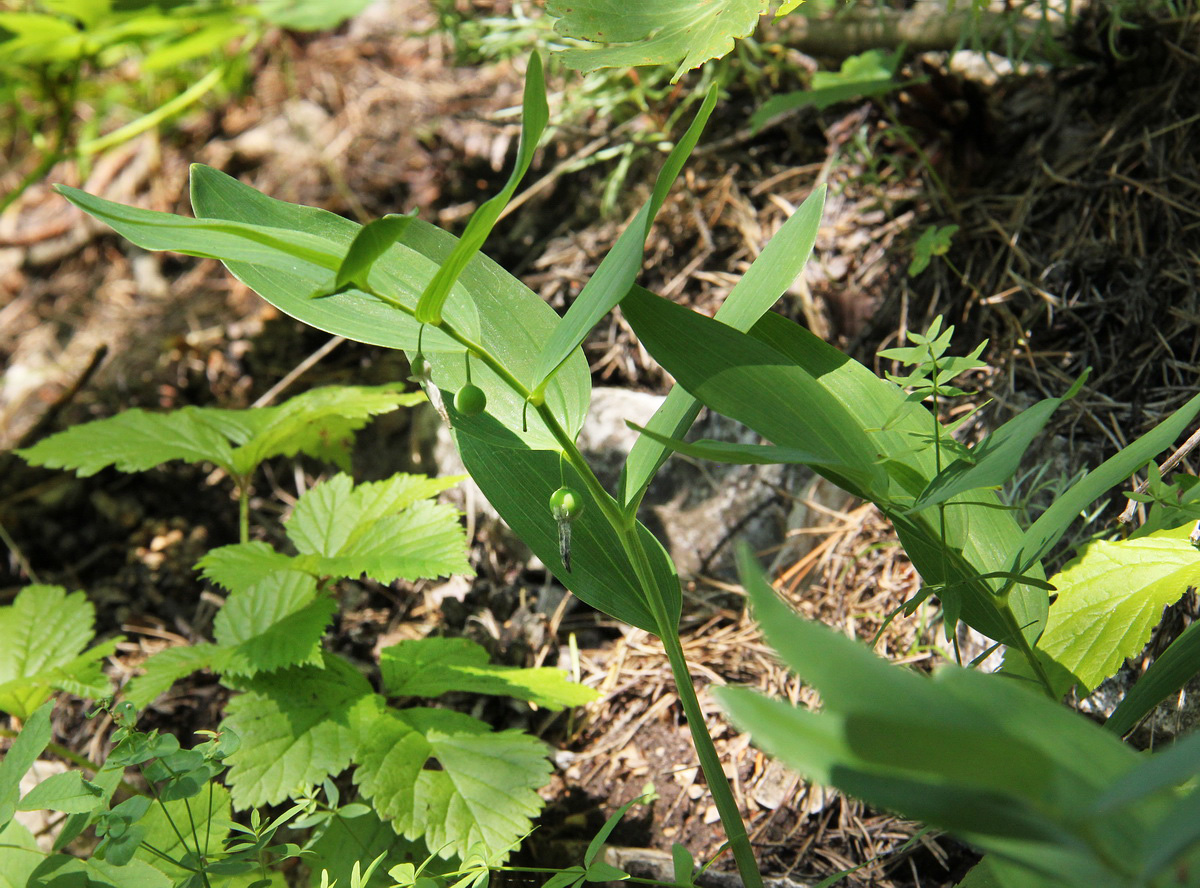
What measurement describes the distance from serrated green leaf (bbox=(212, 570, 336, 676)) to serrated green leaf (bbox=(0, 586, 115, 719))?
21 centimetres

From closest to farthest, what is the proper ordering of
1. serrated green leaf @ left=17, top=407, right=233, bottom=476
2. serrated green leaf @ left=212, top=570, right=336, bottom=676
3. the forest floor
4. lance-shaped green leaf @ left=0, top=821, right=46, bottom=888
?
lance-shaped green leaf @ left=0, top=821, right=46, bottom=888, serrated green leaf @ left=212, top=570, right=336, bottom=676, the forest floor, serrated green leaf @ left=17, top=407, right=233, bottom=476

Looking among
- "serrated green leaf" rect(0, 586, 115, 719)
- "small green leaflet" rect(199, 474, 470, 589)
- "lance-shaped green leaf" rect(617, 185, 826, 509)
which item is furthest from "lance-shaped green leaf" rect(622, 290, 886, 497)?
"serrated green leaf" rect(0, 586, 115, 719)

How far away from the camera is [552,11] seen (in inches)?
49.5

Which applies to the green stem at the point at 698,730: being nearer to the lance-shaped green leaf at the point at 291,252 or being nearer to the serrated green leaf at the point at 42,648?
the lance-shaped green leaf at the point at 291,252

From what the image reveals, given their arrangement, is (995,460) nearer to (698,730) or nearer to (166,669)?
(698,730)

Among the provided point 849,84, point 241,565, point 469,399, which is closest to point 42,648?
point 241,565

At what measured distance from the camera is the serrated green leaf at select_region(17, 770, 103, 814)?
35.8 inches

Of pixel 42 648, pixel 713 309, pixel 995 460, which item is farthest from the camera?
pixel 713 309

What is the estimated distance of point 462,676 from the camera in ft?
4.29

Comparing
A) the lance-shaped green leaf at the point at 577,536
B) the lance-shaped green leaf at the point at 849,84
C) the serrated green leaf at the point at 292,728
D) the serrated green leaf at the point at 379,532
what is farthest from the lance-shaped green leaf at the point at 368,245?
the lance-shaped green leaf at the point at 849,84

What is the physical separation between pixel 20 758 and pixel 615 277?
2.86 ft

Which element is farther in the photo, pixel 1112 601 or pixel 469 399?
pixel 1112 601

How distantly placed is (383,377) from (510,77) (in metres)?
1.30

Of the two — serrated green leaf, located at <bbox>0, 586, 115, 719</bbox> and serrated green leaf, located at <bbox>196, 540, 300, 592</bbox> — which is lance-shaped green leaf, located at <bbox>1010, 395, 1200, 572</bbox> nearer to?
serrated green leaf, located at <bbox>196, 540, 300, 592</bbox>
